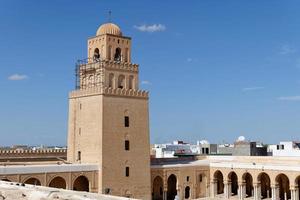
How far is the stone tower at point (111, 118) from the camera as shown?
29.6 metres

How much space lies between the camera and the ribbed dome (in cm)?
3183

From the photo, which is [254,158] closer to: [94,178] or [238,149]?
[238,149]

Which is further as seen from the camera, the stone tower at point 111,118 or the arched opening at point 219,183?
the arched opening at point 219,183

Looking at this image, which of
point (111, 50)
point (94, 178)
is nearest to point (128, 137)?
point (94, 178)

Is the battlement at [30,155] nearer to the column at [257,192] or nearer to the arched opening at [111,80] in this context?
the arched opening at [111,80]

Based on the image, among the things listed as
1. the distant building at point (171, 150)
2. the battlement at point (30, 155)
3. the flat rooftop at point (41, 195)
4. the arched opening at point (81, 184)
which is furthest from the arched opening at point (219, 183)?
the flat rooftop at point (41, 195)

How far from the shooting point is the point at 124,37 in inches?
1275

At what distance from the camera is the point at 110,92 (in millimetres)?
30234

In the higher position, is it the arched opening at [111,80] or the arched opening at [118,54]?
the arched opening at [118,54]

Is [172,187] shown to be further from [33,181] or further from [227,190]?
[33,181]

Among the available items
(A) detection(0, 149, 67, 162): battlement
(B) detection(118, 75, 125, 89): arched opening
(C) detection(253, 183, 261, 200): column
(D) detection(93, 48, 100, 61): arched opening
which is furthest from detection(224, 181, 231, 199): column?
(D) detection(93, 48, 100, 61): arched opening

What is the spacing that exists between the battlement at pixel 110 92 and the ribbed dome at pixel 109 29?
429cm

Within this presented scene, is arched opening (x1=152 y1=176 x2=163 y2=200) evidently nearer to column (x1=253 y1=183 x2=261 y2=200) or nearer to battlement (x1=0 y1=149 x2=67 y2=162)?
column (x1=253 y1=183 x2=261 y2=200)

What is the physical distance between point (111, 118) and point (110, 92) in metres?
1.78
